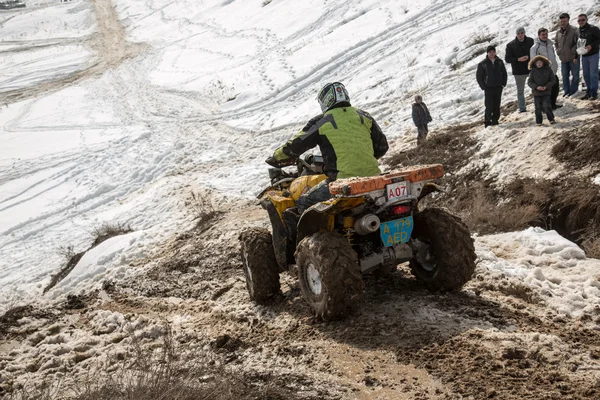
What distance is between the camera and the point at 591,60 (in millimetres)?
11195

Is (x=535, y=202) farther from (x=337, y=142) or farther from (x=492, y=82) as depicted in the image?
(x=492, y=82)

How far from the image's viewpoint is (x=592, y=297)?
5.58 meters

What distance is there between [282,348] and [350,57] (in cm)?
1684

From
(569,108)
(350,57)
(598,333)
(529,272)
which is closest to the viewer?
(598,333)

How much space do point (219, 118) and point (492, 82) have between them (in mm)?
10711

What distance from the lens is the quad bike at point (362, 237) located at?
211 inches

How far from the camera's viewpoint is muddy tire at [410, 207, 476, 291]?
5703 millimetres

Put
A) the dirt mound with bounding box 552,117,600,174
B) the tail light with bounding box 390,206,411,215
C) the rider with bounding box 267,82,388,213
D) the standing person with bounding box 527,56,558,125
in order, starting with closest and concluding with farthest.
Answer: the tail light with bounding box 390,206,411,215, the rider with bounding box 267,82,388,213, the dirt mound with bounding box 552,117,600,174, the standing person with bounding box 527,56,558,125

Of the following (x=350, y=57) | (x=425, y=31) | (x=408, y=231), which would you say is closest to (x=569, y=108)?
(x=408, y=231)

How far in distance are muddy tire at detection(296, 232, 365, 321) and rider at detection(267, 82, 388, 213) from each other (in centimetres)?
60

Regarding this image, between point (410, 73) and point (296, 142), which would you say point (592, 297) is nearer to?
point (296, 142)

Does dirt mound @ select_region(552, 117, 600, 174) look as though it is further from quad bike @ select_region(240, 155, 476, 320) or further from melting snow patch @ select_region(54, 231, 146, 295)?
melting snow patch @ select_region(54, 231, 146, 295)

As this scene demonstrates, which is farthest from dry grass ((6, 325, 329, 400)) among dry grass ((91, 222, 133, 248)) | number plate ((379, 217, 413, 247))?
dry grass ((91, 222, 133, 248))

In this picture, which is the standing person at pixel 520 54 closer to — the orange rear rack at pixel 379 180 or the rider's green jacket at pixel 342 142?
the rider's green jacket at pixel 342 142
